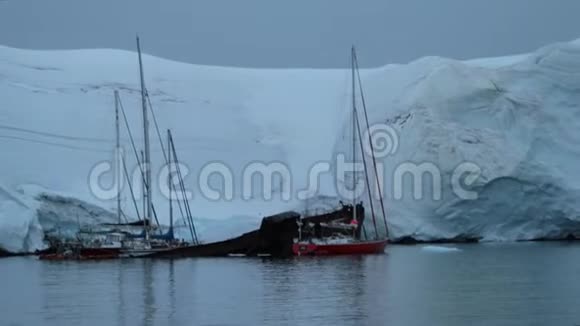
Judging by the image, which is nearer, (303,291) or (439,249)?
(303,291)

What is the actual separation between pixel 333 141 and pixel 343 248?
46.7 ft

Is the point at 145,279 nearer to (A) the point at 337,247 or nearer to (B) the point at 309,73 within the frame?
(A) the point at 337,247

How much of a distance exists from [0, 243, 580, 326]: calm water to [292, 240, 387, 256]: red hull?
84 cm

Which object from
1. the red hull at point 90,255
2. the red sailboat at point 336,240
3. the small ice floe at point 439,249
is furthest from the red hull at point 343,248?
the red hull at point 90,255

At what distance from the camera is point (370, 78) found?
41.0m

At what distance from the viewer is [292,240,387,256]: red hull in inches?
1003

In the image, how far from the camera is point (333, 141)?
130 feet

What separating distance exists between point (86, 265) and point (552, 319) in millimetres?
12674

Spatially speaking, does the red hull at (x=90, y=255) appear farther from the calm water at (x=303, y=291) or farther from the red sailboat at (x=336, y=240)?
the red sailboat at (x=336, y=240)

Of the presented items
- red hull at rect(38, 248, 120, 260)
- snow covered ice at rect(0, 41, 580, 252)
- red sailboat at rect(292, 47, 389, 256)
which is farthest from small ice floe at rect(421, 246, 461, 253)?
red hull at rect(38, 248, 120, 260)

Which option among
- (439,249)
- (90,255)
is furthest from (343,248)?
(90,255)

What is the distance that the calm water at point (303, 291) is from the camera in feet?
46.0

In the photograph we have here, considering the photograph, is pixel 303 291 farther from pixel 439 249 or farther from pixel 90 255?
pixel 439 249

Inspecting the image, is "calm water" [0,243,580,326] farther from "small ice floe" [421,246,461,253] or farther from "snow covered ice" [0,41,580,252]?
"snow covered ice" [0,41,580,252]
